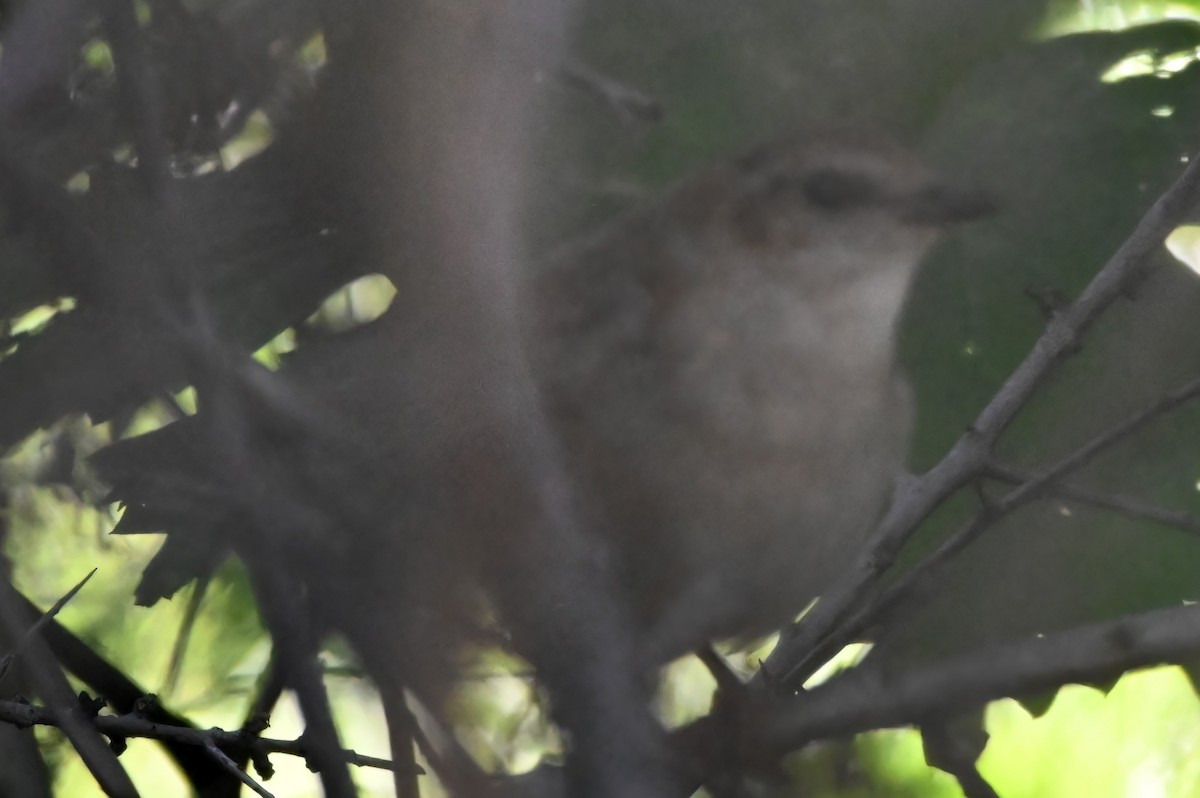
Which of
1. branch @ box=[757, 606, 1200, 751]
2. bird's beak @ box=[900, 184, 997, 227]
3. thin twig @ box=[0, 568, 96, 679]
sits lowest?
branch @ box=[757, 606, 1200, 751]

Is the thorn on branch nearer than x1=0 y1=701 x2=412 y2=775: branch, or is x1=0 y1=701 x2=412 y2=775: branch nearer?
x1=0 y1=701 x2=412 y2=775: branch

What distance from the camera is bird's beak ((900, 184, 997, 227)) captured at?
662 millimetres

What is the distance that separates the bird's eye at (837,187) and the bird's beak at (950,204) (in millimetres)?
24

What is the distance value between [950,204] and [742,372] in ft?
0.50

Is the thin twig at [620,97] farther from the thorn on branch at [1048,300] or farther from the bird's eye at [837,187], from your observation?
the thorn on branch at [1048,300]

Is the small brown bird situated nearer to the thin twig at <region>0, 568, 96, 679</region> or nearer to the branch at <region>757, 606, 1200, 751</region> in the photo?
the branch at <region>757, 606, 1200, 751</region>

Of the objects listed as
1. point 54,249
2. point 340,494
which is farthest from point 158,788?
point 54,249

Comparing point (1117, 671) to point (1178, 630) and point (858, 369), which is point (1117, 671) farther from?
point (858, 369)

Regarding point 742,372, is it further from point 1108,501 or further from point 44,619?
point 44,619

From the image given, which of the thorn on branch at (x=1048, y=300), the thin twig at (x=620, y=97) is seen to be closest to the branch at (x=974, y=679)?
the thorn on branch at (x=1048, y=300)

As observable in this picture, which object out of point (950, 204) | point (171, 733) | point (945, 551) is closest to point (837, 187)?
point (950, 204)

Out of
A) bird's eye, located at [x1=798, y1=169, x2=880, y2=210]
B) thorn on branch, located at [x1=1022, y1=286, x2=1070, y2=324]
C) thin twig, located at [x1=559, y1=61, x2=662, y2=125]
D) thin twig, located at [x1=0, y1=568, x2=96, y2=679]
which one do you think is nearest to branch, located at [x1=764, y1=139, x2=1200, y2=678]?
thorn on branch, located at [x1=1022, y1=286, x2=1070, y2=324]

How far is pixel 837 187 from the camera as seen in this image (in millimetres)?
689

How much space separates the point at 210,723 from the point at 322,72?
0.36m
